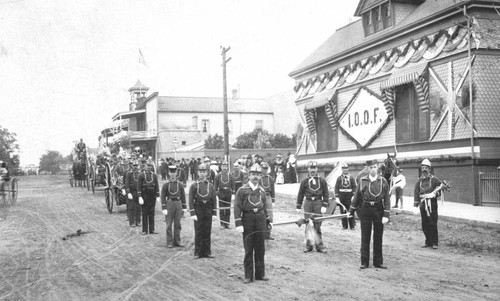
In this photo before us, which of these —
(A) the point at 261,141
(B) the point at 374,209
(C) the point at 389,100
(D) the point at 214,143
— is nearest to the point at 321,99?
(C) the point at 389,100

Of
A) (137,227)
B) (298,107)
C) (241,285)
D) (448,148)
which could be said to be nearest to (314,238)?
(241,285)

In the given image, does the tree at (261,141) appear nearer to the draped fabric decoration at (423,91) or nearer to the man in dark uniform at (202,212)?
the draped fabric decoration at (423,91)

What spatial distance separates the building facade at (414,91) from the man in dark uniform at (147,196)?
36.8 ft

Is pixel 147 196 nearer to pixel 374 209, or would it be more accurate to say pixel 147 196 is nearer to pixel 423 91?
pixel 374 209

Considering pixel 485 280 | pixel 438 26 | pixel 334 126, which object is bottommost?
pixel 485 280

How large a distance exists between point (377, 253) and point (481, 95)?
11.6 m

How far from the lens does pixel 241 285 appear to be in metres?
8.06

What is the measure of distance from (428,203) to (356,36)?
16882 mm

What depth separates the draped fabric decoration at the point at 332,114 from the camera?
2711 cm

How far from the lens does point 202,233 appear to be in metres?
10.6

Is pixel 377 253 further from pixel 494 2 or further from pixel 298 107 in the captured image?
pixel 298 107

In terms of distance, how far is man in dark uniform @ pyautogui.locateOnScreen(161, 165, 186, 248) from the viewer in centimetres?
1183

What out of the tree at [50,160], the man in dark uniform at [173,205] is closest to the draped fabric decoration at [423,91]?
the man in dark uniform at [173,205]

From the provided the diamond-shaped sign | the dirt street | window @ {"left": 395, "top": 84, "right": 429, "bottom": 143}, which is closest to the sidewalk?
the dirt street
